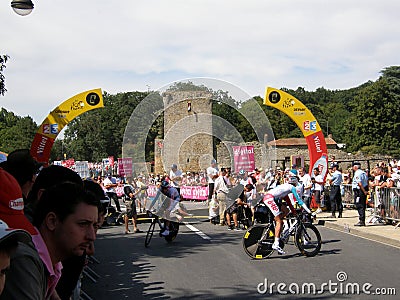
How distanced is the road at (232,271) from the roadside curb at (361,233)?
323 millimetres

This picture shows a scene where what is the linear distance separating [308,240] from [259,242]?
1.06 meters

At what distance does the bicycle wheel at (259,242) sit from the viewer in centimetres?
1077

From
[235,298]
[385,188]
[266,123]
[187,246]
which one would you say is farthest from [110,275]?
[385,188]

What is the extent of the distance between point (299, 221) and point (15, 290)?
9.24m

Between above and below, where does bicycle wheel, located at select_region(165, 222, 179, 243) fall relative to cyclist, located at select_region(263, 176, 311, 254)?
below

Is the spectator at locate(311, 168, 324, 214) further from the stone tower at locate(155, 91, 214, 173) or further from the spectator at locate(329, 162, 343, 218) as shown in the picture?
the stone tower at locate(155, 91, 214, 173)

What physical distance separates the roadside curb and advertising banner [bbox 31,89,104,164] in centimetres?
1000

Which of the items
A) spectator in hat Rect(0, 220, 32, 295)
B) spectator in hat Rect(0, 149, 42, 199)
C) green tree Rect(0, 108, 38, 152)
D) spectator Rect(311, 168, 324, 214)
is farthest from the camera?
green tree Rect(0, 108, 38, 152)

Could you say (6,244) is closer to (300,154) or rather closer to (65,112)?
(65,112)

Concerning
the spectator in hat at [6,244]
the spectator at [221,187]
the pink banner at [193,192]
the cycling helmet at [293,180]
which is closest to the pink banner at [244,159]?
the spectator at [221,187]

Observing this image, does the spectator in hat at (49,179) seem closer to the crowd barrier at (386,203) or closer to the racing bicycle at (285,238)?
the racing bicycle at (285,238)

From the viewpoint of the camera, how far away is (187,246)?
43.2ft

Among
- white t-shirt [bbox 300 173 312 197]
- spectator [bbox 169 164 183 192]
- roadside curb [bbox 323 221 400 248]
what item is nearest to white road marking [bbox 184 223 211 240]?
spectator [bbox 169 164 183 192]

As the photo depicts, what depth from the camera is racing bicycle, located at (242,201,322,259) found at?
1077cm
